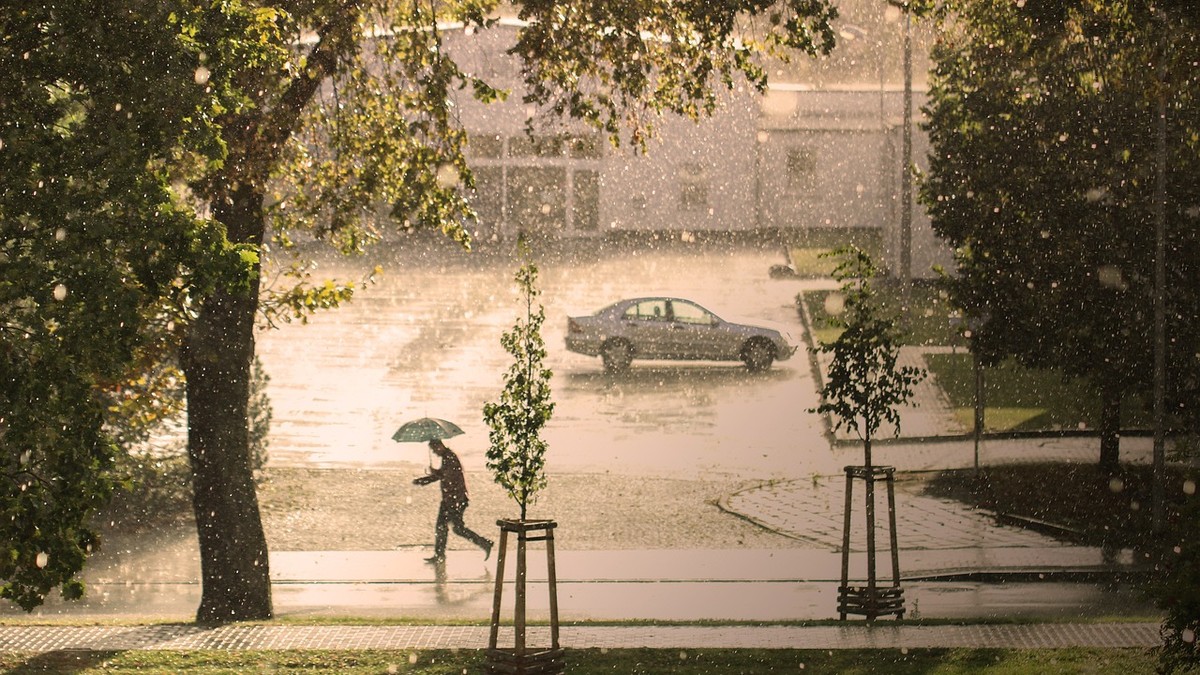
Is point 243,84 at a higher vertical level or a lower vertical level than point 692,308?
higher

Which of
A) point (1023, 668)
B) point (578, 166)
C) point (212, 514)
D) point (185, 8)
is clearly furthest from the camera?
point (578, 166)

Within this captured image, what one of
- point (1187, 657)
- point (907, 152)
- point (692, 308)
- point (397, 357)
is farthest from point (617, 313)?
point (1187, 657)

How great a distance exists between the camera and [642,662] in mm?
12219

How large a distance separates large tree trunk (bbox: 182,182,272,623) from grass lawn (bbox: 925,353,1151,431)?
50.3ft

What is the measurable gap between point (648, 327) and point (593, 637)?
63.8ft

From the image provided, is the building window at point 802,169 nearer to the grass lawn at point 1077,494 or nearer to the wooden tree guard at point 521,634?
the grass lawn at point 1077,494

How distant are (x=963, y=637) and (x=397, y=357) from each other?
21.9 meters

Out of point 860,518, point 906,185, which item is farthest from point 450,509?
point 906,185

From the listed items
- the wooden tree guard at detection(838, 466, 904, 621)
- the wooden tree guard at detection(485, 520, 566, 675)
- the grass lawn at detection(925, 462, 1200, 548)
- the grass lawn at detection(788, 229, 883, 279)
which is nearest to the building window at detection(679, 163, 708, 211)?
the grass lawn at detection(788, 229, 883, 279)

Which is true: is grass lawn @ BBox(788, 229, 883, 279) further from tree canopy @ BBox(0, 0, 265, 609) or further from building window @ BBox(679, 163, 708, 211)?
tree canopy @ BBox(0, 0, 265, 609)

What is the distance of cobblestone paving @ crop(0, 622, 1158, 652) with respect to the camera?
12898 mm

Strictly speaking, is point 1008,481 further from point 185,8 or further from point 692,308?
point 185,8

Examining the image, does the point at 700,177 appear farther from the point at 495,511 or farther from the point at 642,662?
the point at 642,662

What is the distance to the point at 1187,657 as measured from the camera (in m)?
10.0
